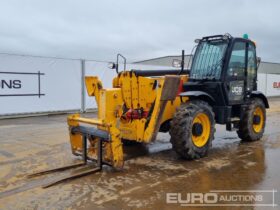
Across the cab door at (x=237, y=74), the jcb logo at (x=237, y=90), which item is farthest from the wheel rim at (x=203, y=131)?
the jcb logo at (x=237, y=90)

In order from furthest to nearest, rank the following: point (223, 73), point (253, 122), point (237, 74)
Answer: point (253, 122), point (237, 74), point (223, 73)

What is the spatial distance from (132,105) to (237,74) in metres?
2.65

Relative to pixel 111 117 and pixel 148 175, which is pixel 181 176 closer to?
pixel 148 175

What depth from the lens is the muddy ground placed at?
4.62m

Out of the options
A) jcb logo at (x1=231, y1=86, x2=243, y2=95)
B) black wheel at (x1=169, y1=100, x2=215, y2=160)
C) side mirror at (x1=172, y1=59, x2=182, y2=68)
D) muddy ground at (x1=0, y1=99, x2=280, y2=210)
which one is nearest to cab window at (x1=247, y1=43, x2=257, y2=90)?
jcb logo at (x1=231, y1=86, x2=243, y2=95)

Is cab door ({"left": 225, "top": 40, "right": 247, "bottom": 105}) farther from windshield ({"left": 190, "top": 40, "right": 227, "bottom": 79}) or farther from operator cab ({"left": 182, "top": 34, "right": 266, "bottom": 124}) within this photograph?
windshield ({"left": 190, "top": 40, "right": 227, "bottom": 79})

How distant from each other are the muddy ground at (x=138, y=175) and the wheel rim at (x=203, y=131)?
0.34m

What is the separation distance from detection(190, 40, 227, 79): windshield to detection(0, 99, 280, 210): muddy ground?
5.58ft

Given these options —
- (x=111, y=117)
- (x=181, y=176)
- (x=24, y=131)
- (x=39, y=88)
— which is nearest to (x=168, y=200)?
→ (x=181, y=176)

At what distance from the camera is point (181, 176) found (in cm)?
571

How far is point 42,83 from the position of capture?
14688 mm

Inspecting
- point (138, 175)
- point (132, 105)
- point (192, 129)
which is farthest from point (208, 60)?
point (138, 175)

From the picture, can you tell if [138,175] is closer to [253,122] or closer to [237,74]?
[237,74]

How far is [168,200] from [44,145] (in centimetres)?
444
